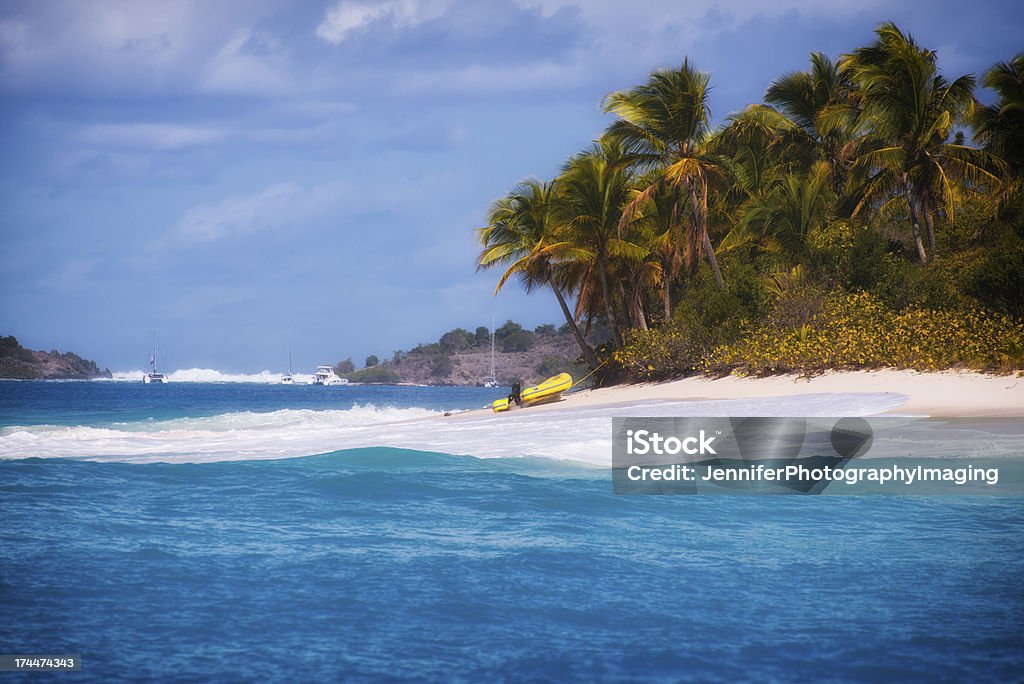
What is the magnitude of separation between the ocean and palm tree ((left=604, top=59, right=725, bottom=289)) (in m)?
16.6

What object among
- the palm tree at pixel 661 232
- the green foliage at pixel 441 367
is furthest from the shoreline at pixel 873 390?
the green foliage at pixel 441 367

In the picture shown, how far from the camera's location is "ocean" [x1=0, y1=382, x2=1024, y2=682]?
14.9 ft

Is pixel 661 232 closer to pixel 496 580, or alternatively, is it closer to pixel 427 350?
pixel 496 580

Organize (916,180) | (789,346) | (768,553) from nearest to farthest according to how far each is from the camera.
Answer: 1. (768,553)
2. (789,346)
3. (916,180)

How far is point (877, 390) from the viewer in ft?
56.6

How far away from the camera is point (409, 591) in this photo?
5711 millimetres

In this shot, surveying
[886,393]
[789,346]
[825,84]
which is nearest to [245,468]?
[886,393]

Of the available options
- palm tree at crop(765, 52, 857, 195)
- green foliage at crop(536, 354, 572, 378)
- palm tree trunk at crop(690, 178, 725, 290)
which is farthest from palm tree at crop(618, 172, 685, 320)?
green foliage at crop(536, 354, 572, 378)

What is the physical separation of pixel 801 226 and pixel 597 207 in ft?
20.5

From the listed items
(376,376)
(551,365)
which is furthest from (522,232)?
(376,376)

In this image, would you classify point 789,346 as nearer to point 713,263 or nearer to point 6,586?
point 713,263

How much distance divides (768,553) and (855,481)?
135 inches

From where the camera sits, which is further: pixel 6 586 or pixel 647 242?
pixel 647 242

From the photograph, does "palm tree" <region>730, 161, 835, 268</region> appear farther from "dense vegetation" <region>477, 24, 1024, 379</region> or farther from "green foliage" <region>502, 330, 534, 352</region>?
"green foliage" <region>502, 330, 534, 352</region>
